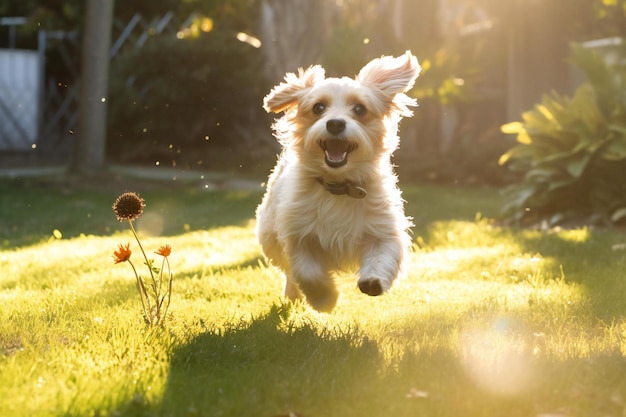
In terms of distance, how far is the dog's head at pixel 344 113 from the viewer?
4957 mm

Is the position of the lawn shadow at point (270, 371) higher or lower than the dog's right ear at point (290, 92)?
lower

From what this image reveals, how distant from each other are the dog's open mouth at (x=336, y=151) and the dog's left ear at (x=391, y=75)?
0.49 metres

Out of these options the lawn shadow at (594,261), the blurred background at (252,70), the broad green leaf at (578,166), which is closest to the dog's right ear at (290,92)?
the lawn shadow at (594,261)

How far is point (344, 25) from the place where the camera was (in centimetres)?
1916

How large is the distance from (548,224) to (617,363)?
248 inches

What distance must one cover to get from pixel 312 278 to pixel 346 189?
1.86ft

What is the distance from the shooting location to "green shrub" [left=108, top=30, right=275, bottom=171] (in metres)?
19.7

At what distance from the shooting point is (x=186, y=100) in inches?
778

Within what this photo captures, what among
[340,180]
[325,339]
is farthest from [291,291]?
[325,339]

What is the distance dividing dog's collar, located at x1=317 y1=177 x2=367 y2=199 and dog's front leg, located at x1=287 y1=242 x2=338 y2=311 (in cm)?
37

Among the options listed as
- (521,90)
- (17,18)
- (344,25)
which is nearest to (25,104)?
(17,18)

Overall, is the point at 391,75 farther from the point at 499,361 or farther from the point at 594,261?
the point at 594,261

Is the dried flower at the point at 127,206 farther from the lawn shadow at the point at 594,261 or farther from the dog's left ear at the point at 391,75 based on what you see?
the lawn shadow at the point at 594,261

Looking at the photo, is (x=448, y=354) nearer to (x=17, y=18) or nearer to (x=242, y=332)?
(x=242, y=332)
